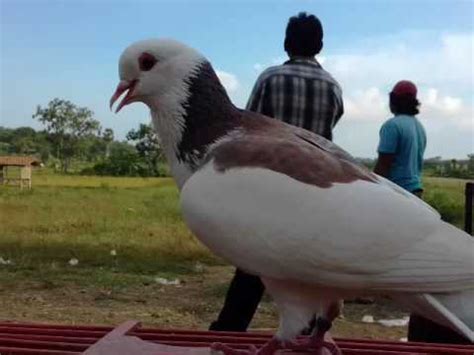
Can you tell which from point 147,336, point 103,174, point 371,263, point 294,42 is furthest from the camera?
point 103,174

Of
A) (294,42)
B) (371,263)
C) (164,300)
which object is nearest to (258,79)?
(294,42)

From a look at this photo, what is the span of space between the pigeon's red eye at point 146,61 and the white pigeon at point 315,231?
0.17m

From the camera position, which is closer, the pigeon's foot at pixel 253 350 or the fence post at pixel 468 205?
the pigeon's foot at pixel 253 350

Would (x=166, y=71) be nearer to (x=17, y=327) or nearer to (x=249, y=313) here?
(x=17, y=327)

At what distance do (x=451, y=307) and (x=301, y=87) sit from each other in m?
1.16

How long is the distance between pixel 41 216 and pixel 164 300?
5.31 meters

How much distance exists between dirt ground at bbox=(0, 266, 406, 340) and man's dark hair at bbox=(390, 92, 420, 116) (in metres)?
1.23

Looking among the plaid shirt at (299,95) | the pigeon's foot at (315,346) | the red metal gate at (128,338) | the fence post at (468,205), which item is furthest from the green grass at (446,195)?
the pigeon's foot at (315,346)

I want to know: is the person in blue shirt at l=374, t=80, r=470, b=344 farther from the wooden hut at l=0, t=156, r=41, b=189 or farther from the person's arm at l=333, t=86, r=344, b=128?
the wooden hut at l=0, t=156, r=41, b=189

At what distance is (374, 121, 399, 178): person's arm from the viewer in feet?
10.8

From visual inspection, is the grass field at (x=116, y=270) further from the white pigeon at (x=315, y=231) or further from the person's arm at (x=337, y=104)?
the white pigeon at (x=315, y=231)

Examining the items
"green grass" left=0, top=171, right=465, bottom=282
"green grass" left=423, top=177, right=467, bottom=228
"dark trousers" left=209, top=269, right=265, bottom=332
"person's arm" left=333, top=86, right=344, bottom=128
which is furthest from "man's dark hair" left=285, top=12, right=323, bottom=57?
"green grass" left=423, top=177, right=467, bottom=228

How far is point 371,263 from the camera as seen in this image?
59.4 inches

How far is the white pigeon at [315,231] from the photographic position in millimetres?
1510
